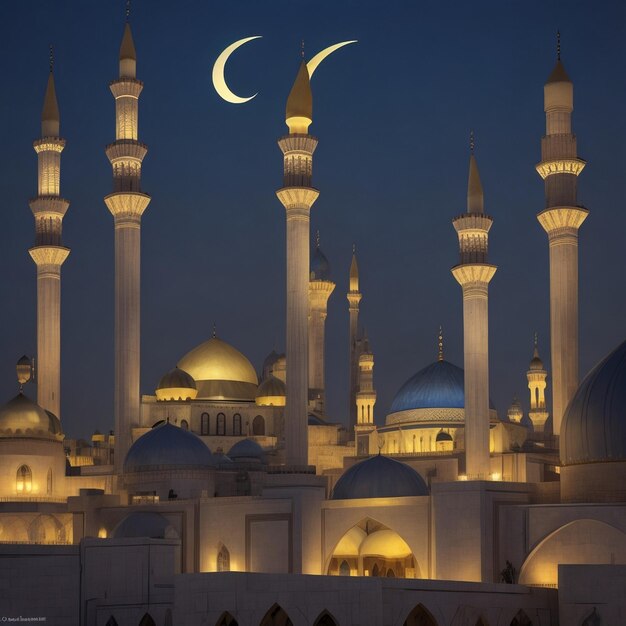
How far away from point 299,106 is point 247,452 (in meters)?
10.7

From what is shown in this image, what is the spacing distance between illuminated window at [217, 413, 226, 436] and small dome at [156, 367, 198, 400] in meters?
1.10

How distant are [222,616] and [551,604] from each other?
6.72m

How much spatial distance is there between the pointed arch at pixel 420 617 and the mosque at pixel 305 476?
58 millimetres

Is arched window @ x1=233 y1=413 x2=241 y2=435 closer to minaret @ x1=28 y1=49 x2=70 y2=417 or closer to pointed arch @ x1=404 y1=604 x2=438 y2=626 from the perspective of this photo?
minaret @ x1=28 y1=49 x2=70 y2=417

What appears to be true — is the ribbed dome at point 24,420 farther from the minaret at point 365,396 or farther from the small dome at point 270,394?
the minaret at point 365,396

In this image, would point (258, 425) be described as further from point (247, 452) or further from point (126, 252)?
point (126, 252)

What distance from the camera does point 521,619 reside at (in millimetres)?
29141

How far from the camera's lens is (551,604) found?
29.8m

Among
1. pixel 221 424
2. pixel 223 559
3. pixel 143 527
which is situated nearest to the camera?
pixel 143 527

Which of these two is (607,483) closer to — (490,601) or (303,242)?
(490,601)

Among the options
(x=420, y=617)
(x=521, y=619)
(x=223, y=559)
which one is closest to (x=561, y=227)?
(x=223, y=559)

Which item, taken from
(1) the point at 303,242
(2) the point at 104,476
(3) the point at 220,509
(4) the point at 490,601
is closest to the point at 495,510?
(4) the point at 490,601

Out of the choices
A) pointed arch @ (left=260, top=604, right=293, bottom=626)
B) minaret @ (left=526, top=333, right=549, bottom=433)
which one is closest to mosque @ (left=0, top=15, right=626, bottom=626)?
pointed arch @ (left=260, top=604, right=293, bottom=626)

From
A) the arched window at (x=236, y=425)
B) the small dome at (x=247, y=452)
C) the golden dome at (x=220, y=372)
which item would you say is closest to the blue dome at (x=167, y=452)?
the small dome at (x=247, y=452)
